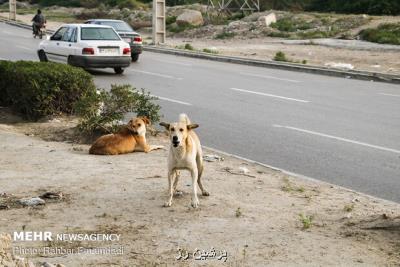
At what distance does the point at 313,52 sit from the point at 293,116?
64.3ft

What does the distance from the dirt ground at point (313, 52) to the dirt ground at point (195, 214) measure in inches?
661

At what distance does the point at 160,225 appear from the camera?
648 centimetres

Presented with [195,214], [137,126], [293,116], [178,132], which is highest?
[178,132]

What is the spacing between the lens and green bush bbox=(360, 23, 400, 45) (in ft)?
118

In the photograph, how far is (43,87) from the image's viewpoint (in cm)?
1205

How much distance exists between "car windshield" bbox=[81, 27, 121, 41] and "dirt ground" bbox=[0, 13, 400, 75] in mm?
9142

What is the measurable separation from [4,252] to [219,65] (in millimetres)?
22079

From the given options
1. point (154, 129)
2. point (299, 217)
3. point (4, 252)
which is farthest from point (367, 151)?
point (4, 252)

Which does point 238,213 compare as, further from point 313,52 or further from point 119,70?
point 313,52

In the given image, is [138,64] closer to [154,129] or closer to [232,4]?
[154,129]

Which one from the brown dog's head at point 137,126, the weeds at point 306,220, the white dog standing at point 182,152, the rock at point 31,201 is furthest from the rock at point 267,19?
the weeds at point 306,220

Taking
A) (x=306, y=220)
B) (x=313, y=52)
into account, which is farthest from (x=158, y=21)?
(x=306, y=220)

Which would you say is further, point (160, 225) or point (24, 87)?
point (24, 87)

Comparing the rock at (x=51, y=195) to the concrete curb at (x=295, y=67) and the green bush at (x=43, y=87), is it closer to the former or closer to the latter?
the green bush at (x=43, y=87)
